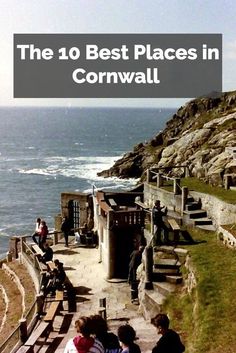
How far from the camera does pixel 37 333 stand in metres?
14.1


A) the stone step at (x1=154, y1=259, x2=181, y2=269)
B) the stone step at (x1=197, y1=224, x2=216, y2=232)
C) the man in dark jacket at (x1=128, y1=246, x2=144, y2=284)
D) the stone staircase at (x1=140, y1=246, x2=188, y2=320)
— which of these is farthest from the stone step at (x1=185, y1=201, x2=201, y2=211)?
the stone step at (x1=154, y1=259, x2=181, y2=269)

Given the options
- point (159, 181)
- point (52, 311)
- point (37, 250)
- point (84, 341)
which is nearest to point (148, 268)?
point (52, 311)

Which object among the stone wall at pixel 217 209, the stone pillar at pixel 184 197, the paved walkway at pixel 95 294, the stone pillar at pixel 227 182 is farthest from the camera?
the stone pillar at pixel 227 182

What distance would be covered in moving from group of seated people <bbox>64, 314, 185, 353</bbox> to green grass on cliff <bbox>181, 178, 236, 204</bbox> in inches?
541

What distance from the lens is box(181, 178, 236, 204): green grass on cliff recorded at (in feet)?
75.2

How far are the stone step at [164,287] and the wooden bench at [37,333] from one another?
158 inches

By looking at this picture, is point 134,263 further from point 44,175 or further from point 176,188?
point 44,175

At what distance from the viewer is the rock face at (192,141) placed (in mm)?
46575

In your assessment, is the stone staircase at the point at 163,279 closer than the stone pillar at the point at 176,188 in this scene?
Yes

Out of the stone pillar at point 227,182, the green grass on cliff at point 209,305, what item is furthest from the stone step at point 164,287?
the stone pillar at point 227,182

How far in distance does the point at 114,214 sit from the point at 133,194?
239 inches

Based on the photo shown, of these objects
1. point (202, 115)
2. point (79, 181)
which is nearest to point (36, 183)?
point (79, 181)

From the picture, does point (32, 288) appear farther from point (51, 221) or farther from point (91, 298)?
point (51, 221)

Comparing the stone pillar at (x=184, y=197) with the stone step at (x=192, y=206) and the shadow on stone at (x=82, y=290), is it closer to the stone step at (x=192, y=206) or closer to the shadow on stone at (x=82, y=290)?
the stone step at (x=192, y=206)
